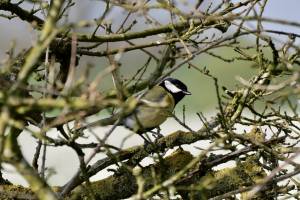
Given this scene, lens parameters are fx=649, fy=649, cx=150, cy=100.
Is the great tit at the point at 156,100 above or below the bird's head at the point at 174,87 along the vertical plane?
below

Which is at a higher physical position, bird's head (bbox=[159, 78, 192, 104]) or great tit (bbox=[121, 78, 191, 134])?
bird's head (bbox=[159, 78, 192, 104])

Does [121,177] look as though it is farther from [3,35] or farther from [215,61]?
[215,61]

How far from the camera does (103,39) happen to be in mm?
3678

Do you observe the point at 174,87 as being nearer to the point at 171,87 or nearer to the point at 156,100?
the point at 171,87

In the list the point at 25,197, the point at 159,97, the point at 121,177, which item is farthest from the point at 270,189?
the point at 159,97

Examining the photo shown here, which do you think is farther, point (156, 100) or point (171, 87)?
point (171, 87)

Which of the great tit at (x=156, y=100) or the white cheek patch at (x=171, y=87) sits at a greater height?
the white cheek patch at (x=171, y=87)

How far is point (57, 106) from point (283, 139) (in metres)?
1.71

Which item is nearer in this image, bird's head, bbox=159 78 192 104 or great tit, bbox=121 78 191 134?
great tit, bbox=121 78 191 134

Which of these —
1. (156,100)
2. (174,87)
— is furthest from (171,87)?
(156,100)

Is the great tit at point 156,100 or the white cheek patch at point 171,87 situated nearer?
the great tit at point 156,100

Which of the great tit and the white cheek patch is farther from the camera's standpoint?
the white cheek patch

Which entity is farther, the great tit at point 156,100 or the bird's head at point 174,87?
the bird's head at point 174,87

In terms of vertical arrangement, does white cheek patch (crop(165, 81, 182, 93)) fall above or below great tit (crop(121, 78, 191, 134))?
above
